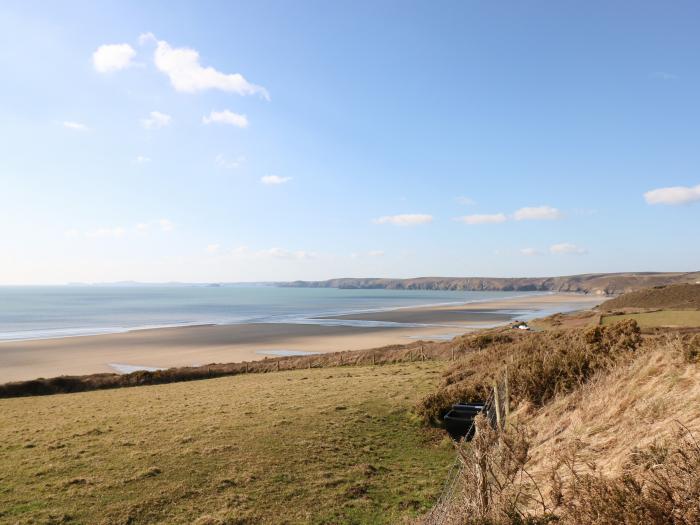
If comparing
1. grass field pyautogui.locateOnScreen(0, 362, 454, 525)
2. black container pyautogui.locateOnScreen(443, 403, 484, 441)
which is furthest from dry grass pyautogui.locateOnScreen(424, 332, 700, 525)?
black container pyautogui.locateOnScreen(443, 403, 484, 441)

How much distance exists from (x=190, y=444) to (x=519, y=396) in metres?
11.1

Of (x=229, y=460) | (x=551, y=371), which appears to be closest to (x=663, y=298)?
(x=551, y=371)

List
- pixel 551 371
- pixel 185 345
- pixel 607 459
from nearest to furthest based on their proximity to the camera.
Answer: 1. pixel 607 459
2. pixel 551 371
3. pixel 185 345

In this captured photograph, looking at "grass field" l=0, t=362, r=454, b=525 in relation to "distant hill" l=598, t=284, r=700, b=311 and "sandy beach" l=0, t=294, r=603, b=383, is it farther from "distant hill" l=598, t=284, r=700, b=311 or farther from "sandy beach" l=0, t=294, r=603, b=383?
"distant hill" l=598, t=284, r=700, b=311

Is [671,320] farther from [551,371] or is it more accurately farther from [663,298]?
[663,298]

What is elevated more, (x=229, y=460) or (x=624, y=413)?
(x=624, y=413)

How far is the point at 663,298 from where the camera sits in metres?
91.0

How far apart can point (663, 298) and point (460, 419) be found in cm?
9501

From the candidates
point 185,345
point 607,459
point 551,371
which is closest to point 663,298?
point 185,345

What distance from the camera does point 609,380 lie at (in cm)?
1199

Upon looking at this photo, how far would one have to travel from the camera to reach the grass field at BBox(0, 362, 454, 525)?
10828 millimetres

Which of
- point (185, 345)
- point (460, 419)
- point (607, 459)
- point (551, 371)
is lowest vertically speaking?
point (185, 345)

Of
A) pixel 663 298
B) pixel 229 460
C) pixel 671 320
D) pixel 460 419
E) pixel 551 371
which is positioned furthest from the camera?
pixel 663 298

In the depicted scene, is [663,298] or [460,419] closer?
[460,419]
